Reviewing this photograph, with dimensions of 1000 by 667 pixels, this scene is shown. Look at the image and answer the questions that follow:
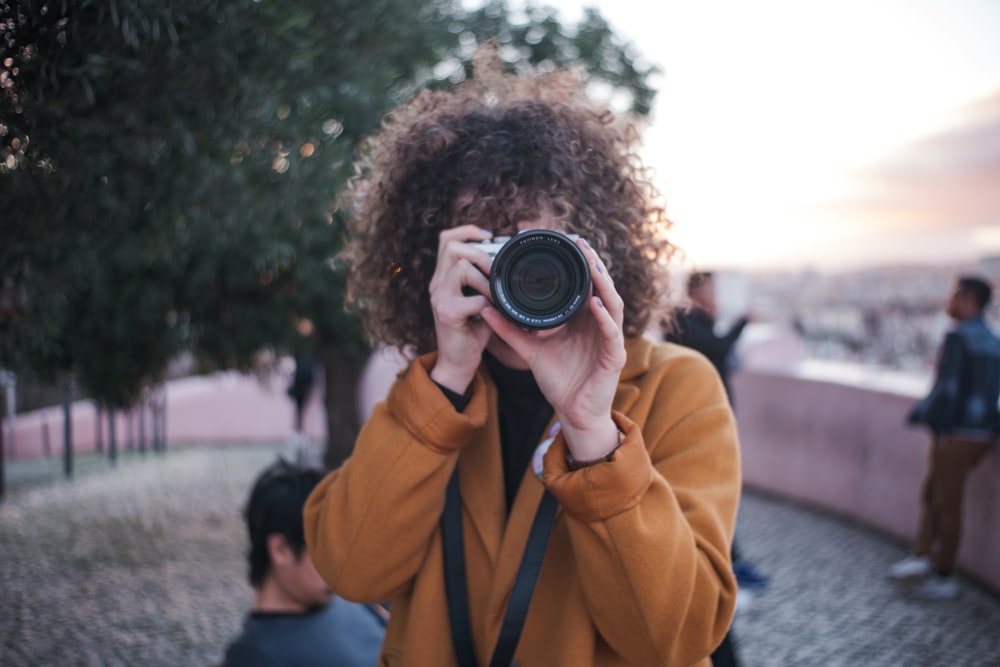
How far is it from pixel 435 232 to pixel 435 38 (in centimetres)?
460

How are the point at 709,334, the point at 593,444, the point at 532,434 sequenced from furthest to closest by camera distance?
the point at 709,334
the point at 532,434
the point at 593,444

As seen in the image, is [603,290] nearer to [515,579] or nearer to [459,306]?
[459,306]

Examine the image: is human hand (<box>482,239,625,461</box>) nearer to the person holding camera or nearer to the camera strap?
the person holding camera

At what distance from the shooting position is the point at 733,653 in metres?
1.56

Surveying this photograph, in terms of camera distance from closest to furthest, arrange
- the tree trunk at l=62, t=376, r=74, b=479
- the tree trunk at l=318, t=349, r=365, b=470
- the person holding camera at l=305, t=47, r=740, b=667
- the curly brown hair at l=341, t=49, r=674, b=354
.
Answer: the person holding camera at l=305, t=47, r=740, b=667, the curly brown hair at l=341, t=49, r=674, b=354, the tree trunk at l=318, t=349, r=365, b=470, the tree trunk at l=62, t=376, r=74, b=479

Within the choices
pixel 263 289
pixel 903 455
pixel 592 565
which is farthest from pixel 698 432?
pixel 903 455

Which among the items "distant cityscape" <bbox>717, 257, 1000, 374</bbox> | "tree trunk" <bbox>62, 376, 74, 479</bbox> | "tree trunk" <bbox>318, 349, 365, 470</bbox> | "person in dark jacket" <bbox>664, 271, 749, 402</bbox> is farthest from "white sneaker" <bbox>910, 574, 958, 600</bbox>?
"tree trunk" <bbox>62, 376, 74, 479</bbox>

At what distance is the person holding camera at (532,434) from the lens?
46.8 inches

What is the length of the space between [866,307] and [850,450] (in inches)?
77.8

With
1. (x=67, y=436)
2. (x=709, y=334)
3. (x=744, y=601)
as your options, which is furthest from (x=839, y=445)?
(x=67, y=436)

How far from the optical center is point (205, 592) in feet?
17.4

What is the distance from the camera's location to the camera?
122cm

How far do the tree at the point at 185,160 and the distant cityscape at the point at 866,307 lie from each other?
9.27ft

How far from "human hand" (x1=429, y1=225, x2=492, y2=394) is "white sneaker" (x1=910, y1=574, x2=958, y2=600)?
4.75m
